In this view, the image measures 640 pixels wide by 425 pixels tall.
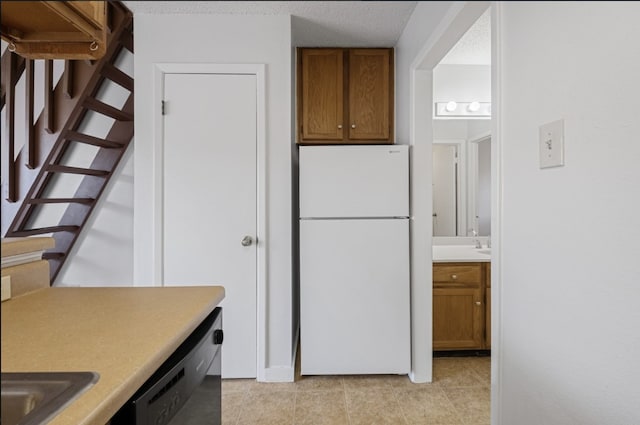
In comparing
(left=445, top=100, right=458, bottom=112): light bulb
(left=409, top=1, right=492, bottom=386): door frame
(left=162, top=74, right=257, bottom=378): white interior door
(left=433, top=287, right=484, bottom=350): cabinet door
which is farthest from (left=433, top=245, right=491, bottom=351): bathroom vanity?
(left=162, top=74, right=257, bottom=378): white interior door

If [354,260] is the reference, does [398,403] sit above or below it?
below

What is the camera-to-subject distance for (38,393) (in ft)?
1.36

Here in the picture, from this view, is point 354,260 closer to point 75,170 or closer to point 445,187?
point 445,187

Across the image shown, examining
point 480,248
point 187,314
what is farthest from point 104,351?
point 480,248

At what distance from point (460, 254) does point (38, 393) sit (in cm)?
223

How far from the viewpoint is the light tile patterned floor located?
1565 millimetres

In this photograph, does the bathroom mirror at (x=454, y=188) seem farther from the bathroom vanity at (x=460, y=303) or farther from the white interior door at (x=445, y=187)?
the bathroom vanity at (x=460, y=303)

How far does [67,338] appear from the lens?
599 mm

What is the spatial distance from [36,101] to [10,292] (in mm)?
557

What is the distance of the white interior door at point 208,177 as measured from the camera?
704 mm

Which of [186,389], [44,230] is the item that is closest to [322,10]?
[44,230]

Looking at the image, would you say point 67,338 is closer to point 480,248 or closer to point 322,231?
point 322,231

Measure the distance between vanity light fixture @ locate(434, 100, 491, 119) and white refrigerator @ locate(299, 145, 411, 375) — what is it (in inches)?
22.1

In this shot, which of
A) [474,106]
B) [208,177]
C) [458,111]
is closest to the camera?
[208,177]
